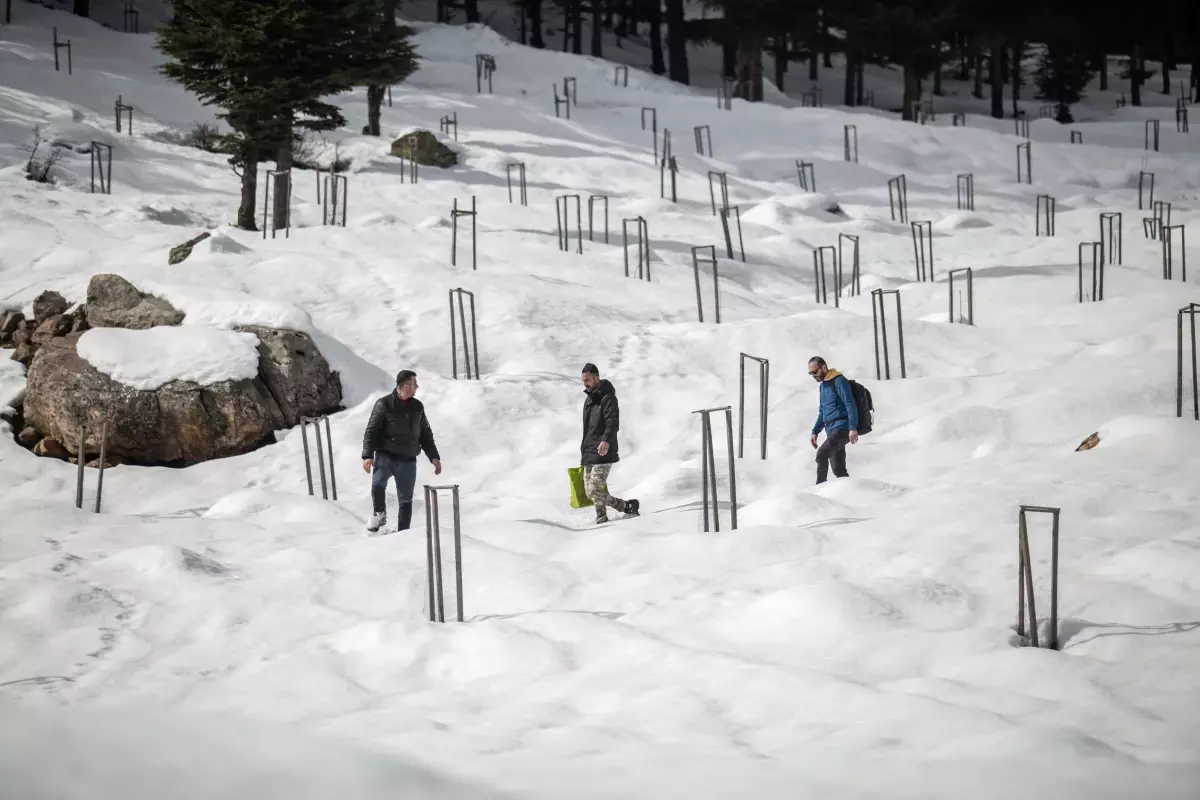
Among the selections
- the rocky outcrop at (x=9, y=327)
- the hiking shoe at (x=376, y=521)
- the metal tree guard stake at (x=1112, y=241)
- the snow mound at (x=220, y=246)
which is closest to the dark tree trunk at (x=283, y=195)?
the snow mound at (x=220, y=246)

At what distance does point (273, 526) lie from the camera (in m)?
9.51

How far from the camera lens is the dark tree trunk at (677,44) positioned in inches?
1758

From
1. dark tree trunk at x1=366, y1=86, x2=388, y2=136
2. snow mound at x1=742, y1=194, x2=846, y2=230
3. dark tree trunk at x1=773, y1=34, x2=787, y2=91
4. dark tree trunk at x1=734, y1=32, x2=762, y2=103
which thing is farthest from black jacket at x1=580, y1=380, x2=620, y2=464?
dark tree trunk at x1=773, y1=34, x2=787, y2=91

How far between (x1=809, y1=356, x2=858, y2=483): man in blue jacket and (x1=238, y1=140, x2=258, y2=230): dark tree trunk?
44.2ft

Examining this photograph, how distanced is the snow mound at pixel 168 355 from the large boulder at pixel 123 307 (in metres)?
1.04

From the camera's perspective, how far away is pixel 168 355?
1269 cm

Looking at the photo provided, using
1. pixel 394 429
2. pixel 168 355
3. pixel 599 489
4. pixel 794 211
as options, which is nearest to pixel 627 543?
pixel 599 489

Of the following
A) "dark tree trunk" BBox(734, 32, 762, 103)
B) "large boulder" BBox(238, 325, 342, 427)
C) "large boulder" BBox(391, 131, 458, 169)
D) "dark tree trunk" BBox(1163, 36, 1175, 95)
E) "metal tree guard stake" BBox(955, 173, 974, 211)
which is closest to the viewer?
"large boulder" BBox(238, 325, 342, 427)

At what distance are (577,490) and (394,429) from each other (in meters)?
1.63

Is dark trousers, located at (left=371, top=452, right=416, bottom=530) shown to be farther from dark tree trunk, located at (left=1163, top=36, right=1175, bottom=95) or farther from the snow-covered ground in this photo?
dark tree trunk, located at (left=1163, top=36, right=1175, bottom=95)

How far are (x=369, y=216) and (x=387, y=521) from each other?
1292cm

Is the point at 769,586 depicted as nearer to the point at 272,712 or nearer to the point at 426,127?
the point at 272,712

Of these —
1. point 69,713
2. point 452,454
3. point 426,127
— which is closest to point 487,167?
point 426,127

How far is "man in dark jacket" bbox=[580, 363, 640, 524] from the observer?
922 centimetres
